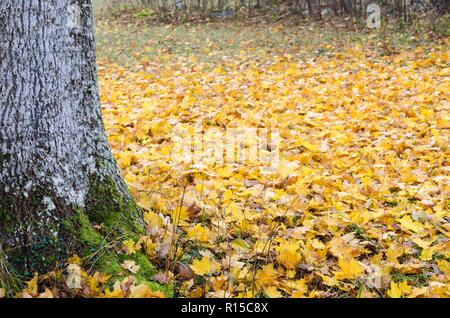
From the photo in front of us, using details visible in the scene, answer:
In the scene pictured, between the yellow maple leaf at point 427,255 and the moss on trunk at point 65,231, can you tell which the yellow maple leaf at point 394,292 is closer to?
the yellow maple leaf at point 427,255

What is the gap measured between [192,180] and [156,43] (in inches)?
336

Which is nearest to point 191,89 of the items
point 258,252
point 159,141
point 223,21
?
point 159,141

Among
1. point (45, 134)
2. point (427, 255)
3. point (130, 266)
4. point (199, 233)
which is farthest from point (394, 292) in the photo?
point (45, 134)

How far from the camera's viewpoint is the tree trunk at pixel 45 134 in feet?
5.79

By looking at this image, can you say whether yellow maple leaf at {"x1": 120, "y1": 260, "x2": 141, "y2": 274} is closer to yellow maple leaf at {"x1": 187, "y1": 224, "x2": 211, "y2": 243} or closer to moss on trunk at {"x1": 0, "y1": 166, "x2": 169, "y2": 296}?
moss on trunk at {"x1": 0, "y1": 166, "x2": 169, "y2": 296}

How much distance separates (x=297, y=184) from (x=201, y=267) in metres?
1.24

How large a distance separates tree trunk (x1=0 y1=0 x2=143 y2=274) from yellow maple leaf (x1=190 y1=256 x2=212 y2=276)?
483 mm

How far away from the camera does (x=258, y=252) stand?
2.18 m

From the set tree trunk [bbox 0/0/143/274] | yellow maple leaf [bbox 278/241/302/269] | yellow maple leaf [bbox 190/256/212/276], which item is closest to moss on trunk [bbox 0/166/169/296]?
tree trunk [bbox 0/0/143/274]

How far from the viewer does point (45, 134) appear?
5.98 ft

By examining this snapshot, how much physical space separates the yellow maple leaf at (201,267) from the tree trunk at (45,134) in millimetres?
483

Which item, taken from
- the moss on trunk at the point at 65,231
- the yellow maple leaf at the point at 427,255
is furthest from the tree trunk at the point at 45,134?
the yellow maple leaf at the point at 427,255

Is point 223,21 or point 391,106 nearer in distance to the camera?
point 391,106
